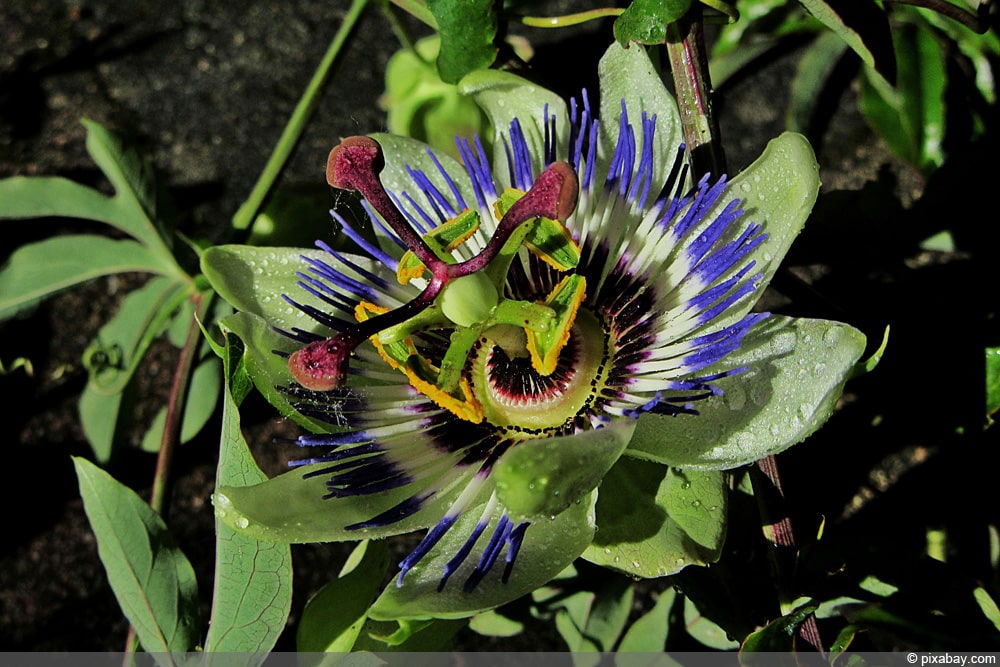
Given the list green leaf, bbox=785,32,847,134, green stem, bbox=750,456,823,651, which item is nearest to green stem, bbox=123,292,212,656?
green stem, bbox=750,456,823,651

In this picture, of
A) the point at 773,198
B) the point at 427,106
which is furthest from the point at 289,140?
the point at 773,198

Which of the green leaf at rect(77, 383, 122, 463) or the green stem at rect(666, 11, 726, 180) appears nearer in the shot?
the green stem at rect(666, 11, 726, 180)

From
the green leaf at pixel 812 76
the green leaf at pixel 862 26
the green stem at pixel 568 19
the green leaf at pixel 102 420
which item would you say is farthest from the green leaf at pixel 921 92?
the green leaf at pixel 102 420

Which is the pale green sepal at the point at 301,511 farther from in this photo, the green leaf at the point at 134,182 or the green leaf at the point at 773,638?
the green leaf at the point at 134,182

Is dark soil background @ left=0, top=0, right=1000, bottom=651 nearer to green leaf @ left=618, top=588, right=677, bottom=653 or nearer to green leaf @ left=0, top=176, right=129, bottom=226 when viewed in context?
green leaf @ left=618, top=588, right=677, bottom=653

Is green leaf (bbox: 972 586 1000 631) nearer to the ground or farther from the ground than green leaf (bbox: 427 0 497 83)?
nearer to the ground
